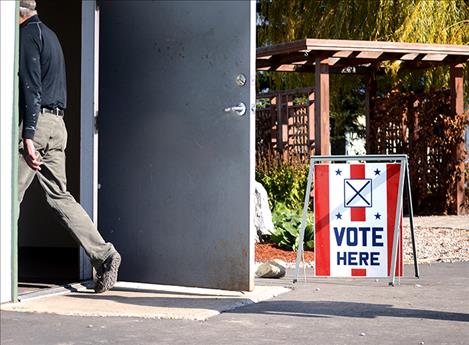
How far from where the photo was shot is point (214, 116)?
25.0ft

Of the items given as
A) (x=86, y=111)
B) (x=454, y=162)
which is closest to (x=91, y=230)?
(x=86, y=111)

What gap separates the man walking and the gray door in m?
0.49

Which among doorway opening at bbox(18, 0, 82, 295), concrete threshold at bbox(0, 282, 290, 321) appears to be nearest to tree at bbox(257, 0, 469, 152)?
doorway opening at bbox(18, 0, 82, 295)

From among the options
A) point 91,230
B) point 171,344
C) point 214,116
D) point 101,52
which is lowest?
point 171,344

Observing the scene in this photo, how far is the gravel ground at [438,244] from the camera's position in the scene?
10.7 meters

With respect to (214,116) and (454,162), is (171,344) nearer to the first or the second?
(214,116)

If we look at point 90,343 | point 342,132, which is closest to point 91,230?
point 90,343

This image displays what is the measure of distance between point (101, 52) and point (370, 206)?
95.9 inches

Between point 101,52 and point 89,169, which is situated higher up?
point 101,52

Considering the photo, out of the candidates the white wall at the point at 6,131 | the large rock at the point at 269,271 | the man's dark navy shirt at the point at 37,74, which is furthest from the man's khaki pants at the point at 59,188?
the large rock at the point at 269,271

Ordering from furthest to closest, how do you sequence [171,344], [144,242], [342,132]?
[342,132]
[144,242]
[171,344]

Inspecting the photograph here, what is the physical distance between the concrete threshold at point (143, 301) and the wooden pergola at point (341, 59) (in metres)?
7.42

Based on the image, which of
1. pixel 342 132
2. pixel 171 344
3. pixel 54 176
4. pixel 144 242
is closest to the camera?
pixel 171 344

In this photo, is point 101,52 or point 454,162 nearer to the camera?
point 101,52
